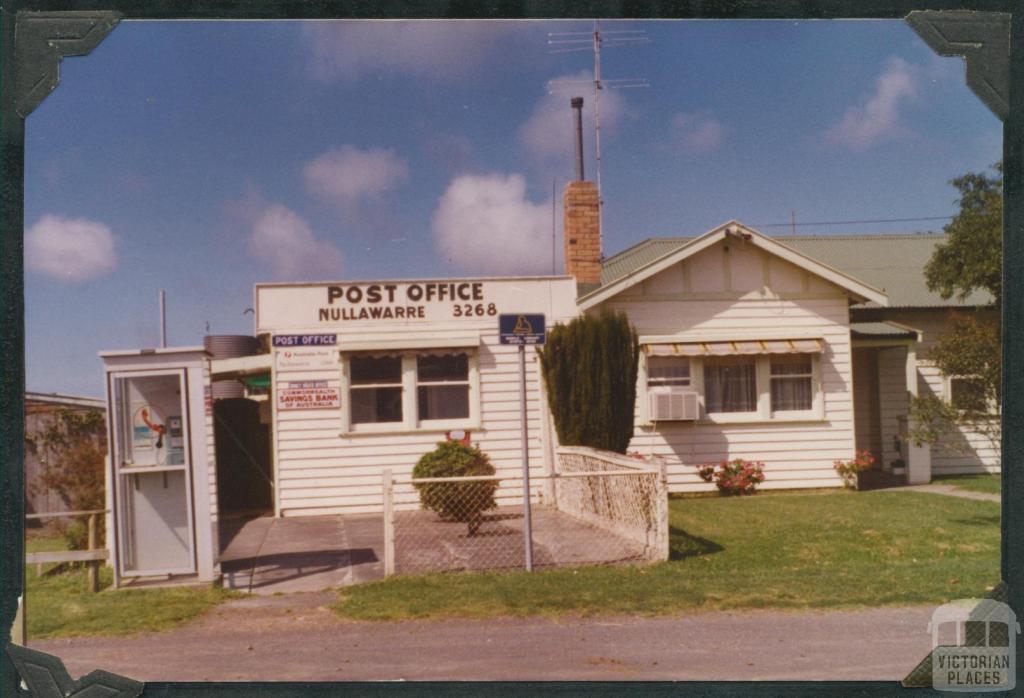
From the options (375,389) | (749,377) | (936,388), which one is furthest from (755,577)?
(936,388)

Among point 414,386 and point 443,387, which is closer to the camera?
point 414,386

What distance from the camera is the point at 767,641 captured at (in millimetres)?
6879

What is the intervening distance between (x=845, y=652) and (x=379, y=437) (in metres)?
9.82

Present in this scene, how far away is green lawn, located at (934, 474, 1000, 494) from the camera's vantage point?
49.4 feet

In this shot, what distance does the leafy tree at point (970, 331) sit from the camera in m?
10.3

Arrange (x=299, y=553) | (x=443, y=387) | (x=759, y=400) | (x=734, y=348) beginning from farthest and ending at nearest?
1. (x=759, y=400)
2. (x=734, y=348)
3. (x=443, y=387)
4. (x=299, y=553)

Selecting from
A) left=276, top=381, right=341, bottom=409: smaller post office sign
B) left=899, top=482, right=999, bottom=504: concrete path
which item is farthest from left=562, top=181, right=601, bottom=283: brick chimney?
left=899, top=482, right=999, bottom=504: concrete path

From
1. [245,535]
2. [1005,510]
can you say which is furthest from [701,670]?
[245,535]

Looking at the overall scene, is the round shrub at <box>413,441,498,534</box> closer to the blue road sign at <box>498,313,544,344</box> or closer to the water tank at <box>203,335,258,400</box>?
the blue road sign at <box>498,313,544,344</box>

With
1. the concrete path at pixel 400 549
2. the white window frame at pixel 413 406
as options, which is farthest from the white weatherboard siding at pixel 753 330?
the concrete path at pixel 400 549

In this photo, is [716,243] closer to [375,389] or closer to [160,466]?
[375,389]

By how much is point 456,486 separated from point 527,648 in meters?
4.99

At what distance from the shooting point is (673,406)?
604 inches

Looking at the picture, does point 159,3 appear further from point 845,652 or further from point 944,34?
point 845,652
